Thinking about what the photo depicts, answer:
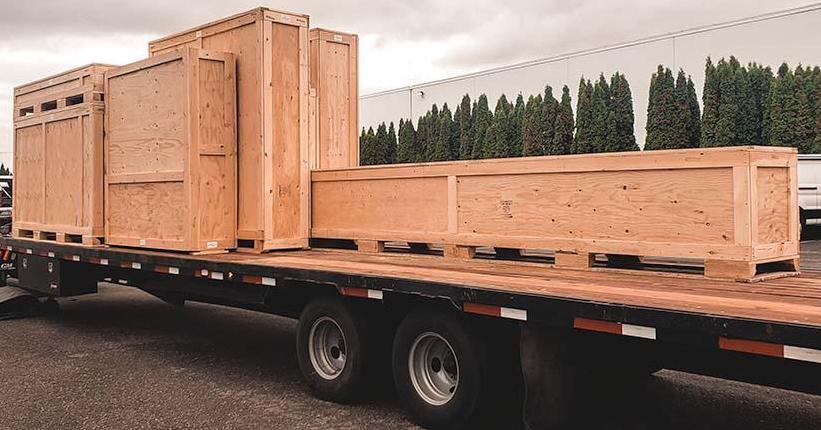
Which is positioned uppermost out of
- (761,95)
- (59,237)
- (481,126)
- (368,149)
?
(761,95)

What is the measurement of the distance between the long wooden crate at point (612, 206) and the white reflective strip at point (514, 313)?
1100 mm

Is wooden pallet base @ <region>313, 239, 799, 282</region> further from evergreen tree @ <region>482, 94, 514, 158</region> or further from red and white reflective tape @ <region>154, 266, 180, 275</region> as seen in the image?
evergreen tree @ <region>482, 94, 514, 158</region>

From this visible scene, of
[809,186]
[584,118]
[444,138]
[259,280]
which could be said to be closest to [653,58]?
[584,118]

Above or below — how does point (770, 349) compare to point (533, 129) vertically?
below

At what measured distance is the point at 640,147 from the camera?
2136 cm

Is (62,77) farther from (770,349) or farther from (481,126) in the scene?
(481,126)

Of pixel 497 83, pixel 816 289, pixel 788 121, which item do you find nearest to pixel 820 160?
pixel 788 121

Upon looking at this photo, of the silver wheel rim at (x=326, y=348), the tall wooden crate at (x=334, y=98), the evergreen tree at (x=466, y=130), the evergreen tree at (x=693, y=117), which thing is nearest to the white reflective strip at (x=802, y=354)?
the silver wheel rim at (x=326, y=348)

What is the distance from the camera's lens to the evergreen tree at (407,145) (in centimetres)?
2606

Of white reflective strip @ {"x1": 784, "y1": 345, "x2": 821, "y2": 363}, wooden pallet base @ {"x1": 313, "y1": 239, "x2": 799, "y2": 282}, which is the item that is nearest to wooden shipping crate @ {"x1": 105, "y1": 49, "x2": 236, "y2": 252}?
wooden pallet base @ {"x1": 313, "y1": 239, "x2": 799, "y2": 282}

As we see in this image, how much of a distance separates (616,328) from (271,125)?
4106mm

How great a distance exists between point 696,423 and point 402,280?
209cm

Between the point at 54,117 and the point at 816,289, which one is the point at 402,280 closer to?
the point at 816,289

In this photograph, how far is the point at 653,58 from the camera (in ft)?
69.8
